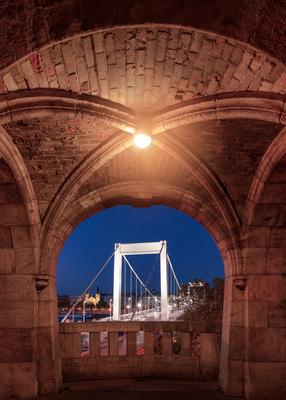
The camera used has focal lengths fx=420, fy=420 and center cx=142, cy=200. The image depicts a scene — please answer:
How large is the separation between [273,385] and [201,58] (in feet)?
11.7

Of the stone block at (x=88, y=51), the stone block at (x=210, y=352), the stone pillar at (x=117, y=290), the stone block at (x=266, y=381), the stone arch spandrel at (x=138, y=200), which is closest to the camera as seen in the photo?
the stone block at (x=88, y=51)

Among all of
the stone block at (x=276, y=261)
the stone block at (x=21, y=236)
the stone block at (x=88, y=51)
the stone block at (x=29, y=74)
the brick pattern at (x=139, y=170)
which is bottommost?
the stone block at (x=276, y=261)

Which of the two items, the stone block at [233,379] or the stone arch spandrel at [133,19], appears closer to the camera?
the stone arch spandrel at [133,19]

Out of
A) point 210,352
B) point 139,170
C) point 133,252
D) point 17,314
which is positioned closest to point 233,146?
point 139,170

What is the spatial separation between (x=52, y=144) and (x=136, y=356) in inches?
119

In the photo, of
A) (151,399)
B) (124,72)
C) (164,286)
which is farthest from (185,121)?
(164,286)

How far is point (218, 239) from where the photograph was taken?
Answer: 208 inches

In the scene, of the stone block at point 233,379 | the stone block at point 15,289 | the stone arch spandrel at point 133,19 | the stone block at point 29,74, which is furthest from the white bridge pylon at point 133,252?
the stone arch spandrel at point 133,19

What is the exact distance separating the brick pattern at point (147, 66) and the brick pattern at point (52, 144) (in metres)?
0.72

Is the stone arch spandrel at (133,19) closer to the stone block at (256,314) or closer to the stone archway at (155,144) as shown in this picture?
the stone archway at (155,144)

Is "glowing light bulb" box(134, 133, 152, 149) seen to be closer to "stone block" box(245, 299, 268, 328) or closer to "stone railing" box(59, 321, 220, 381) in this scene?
"stone block" box(245, 299, 268, 328)

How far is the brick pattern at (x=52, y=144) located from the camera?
396 centimetres

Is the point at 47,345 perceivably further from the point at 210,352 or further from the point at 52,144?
the point at 52,144

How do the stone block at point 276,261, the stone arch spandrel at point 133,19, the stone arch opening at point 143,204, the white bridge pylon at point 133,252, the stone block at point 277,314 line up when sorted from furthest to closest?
the white bridge pylon at point 133,252 → the stone arch opening at point 143,204 → the stone block at point 276,261 → the stone block at point 277,314 → the stone arch spandrel at point 133,19
